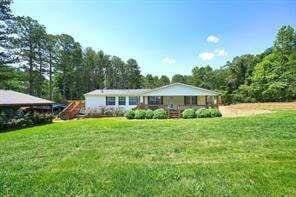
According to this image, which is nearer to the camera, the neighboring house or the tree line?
the neighboring house

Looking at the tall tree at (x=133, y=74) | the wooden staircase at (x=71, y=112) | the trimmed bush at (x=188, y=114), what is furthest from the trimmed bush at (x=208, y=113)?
the tall tree at (x=133, y=74)

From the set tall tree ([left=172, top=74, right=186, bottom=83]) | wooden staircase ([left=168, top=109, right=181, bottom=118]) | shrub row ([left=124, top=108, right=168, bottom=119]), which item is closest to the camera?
shrub row ([left=124, top=108, right=168, bottom=119])

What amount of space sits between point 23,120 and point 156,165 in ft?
76.0

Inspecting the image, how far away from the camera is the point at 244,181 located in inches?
371

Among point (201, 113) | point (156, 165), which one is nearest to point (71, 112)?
point (201, 113)

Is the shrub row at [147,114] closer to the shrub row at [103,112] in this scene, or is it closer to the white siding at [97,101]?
the shrub row at [103,112]

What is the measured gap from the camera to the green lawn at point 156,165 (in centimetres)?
912

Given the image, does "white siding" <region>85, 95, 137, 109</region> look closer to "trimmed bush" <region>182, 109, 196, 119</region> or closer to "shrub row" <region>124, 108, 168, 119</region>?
"shrub row" <region>124, 108, 168, 119</region>

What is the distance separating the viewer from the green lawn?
9117 mm

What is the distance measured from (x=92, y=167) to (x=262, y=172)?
4750 mm

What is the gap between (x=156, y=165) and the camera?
11.5m

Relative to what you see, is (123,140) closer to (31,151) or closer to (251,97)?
(31,151)

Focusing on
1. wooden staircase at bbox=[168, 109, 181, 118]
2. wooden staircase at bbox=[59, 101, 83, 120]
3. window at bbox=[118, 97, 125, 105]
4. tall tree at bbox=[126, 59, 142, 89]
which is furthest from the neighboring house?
tall tree at bbox=[126, 59, 142, 89]

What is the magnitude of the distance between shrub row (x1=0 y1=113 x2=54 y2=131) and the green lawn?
1257 cm
